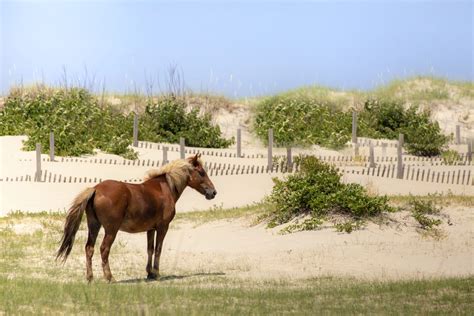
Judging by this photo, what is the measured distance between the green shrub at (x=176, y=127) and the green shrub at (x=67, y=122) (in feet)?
3.39

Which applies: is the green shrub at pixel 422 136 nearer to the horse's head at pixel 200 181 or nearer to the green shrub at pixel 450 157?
the green shrub at pixel 450 157

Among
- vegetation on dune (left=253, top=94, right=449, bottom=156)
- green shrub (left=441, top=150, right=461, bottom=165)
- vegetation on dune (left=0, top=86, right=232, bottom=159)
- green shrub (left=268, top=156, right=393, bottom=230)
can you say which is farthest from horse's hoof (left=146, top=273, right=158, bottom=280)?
vegetation on dune (left=253, top=94, right=449, bottom=156)

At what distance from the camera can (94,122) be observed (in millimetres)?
46125

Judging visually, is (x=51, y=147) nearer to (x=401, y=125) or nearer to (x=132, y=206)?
(x=401, y=125)

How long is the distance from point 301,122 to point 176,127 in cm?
606

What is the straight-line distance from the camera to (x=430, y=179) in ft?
126

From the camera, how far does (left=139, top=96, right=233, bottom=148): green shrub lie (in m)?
47.3

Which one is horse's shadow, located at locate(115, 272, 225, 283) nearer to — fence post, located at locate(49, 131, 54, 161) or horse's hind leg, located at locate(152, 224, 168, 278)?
horse's hind leg, located at locate(152, 224, 168, 278)

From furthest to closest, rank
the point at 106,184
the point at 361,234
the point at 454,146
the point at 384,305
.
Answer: the point at 454,146
the point at 361,234
the point at 106,184
the point at 384,305

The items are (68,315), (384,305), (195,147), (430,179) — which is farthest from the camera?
(195,147)

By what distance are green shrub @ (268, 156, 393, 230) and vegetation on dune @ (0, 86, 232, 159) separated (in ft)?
56.6

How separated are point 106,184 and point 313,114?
1441 inches

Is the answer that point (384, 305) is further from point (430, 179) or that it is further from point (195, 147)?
point (195, 147)

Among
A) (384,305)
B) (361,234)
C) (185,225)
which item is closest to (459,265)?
(361,234)
